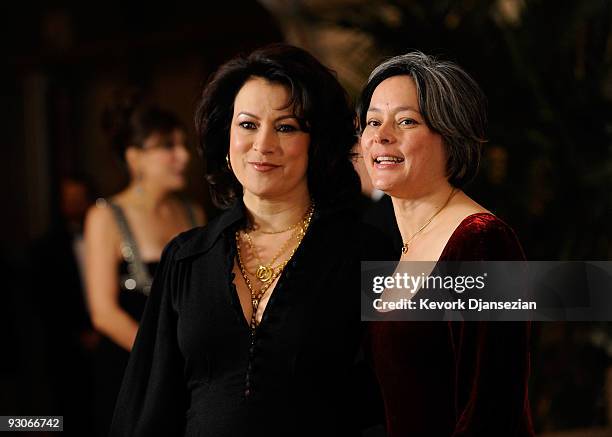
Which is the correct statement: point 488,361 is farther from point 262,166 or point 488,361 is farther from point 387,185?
point 262,166

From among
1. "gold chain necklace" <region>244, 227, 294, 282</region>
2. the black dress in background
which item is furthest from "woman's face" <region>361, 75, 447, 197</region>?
the black dress in background

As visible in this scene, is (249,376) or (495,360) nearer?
(495,360)

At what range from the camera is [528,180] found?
247 cm

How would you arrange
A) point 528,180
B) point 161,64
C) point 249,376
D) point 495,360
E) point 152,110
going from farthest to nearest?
point 161,64 < point 528,180 < point 152,110 < point 249,376 < point 495,360

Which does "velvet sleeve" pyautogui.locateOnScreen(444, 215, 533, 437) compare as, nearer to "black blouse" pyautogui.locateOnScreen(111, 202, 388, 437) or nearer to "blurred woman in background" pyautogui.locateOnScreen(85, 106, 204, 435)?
"black blouse" pyautogui.locateOnScreen(111, 202, 388, 437)

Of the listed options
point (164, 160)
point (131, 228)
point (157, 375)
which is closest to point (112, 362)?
point (131, 228)

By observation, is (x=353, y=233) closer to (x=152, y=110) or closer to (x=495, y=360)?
(x=495, y=360)

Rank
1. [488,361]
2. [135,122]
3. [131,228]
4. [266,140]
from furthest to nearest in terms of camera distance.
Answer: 1. [131,228]
2. [135,122]
3. [266,140]
4. [488,361]

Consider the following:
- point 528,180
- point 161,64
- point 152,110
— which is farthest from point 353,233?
point 161,64

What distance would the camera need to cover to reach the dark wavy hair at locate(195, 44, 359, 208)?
4.68ft

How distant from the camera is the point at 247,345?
143cm

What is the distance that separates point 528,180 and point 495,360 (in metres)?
1.27

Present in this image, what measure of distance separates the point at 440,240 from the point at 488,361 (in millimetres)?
187

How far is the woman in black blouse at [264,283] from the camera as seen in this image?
1.41 meters
